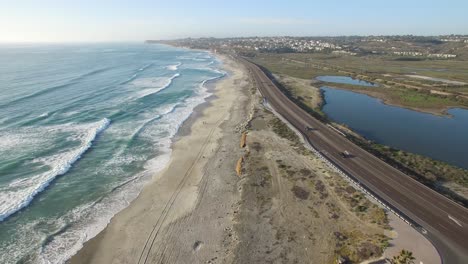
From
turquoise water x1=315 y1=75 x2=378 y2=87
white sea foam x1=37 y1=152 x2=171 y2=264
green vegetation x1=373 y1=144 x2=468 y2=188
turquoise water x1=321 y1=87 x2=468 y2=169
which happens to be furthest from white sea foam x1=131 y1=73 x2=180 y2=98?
green vegetation x1=373 y1=144 x2=468 y2=188

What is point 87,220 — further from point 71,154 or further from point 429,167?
point 429,167

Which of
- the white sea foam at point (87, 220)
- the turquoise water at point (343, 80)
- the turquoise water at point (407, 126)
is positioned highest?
the turquoise water at point (343, 80)

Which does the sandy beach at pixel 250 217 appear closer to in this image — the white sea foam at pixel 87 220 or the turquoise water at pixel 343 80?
the white sea foam at pixel 87 220

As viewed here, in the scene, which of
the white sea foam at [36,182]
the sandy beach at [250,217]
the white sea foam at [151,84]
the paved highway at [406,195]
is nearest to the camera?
the sandy beach at [250,217]

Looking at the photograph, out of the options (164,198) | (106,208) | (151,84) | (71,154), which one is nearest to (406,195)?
(164,198)

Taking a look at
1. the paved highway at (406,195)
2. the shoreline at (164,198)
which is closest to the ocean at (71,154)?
the shoreline at (164,198)

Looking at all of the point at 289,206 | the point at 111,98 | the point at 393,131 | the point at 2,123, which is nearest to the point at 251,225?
the point at 289,206
